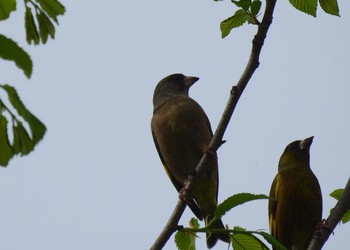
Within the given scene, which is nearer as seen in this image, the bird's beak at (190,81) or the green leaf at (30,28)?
the green leaf at (30,28)

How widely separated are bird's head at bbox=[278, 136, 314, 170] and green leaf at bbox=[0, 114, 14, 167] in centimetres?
607

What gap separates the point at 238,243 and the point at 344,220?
1.46m

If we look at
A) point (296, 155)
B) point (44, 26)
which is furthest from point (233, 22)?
point (296, 155)

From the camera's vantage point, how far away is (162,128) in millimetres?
6746

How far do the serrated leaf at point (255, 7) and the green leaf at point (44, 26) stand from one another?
175 cm

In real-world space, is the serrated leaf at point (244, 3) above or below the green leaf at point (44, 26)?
above

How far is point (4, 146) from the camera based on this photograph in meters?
1.18

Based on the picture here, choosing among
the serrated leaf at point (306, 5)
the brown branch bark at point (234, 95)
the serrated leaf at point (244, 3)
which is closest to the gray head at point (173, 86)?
the brown branch bark at point (234, 95)

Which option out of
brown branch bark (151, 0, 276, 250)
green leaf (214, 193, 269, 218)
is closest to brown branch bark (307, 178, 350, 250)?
brown branch bark (151, 0, 276, 250)

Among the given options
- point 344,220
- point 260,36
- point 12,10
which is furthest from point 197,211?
point 12,10

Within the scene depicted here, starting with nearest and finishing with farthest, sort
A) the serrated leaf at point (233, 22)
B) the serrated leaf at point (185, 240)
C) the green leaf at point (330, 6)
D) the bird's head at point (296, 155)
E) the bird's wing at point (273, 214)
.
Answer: the green leaf at point (330, 6) → the serrated leaf at point (185, 240) → the serrated leaf at point (233, 22) → the bird's wing at point (273, 214) → the bird's head at point (296, 155)

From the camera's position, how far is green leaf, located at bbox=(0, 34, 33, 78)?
3.84 ft

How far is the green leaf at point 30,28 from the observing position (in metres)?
1.46

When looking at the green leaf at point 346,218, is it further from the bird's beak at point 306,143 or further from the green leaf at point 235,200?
the bird's beak at point 306,143
